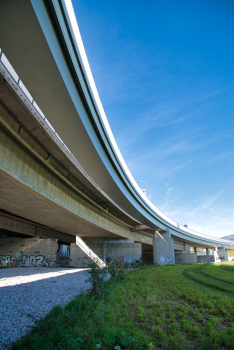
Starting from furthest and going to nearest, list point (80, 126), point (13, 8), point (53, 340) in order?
point (80, 126)
point (13, 8)
point (53, 340)

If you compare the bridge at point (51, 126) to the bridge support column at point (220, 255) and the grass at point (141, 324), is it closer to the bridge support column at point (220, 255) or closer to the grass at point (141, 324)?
the grass at point (141, 324)

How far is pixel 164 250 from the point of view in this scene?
39.1 meters

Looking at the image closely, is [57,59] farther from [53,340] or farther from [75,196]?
[75,196]

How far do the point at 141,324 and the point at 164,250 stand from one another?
3496cm

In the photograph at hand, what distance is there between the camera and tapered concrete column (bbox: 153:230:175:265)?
38.2m

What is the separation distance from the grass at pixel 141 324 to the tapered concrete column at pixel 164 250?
30.5m

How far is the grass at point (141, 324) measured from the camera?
4922 millimetres

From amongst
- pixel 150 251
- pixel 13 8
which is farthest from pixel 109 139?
pixel 150 251

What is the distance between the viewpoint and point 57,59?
6820 millimetres

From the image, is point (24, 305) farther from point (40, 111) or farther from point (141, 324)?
point (40, 111)

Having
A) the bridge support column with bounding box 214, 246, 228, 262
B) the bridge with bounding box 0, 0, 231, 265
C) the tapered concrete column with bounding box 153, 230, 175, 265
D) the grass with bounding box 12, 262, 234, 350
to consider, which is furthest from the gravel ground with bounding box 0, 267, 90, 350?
the bridge support column with bounding box 214, 246, 228, 262

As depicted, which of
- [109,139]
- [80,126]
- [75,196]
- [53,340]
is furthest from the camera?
[75,196]

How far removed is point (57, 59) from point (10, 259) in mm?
30730

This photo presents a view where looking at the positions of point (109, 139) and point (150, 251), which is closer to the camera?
point (109, 139)
